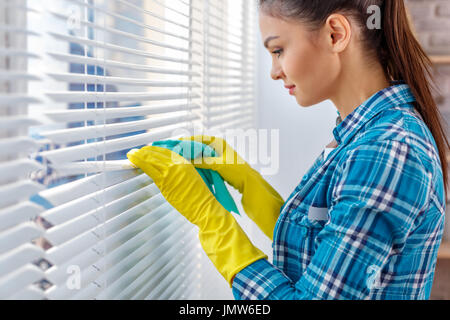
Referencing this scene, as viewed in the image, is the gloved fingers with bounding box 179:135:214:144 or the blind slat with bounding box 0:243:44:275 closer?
the blind slat with bounding box 0:243:44:275

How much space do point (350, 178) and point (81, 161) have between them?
429 millimetres

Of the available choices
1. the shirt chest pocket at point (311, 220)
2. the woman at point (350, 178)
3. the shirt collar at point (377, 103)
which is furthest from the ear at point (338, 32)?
the shirt chest pocket at point (311, 220)

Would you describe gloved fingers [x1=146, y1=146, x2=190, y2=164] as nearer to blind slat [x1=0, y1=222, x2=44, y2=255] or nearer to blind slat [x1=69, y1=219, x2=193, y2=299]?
blind slat [x1=69, y1=219, x2=193, y2=299]

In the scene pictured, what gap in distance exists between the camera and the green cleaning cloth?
3.08 ft

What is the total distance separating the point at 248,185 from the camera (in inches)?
43.1

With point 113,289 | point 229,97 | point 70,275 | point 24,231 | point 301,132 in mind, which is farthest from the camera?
point 301,132

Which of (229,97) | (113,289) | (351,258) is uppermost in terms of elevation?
(229,97)

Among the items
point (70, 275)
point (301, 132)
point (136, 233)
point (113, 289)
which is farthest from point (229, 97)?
point (70, 275)

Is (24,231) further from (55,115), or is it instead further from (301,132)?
(301,132)

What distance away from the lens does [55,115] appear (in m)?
0.64

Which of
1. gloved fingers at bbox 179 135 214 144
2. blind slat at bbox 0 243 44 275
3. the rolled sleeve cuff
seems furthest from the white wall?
blind slat at bbox 0 243 44 275

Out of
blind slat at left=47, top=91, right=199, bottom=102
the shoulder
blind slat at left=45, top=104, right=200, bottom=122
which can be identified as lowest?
the shoulder

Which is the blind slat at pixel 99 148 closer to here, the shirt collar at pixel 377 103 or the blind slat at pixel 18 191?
the blind slat at pixel 18 191

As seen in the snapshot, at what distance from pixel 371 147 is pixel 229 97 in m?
0.96
